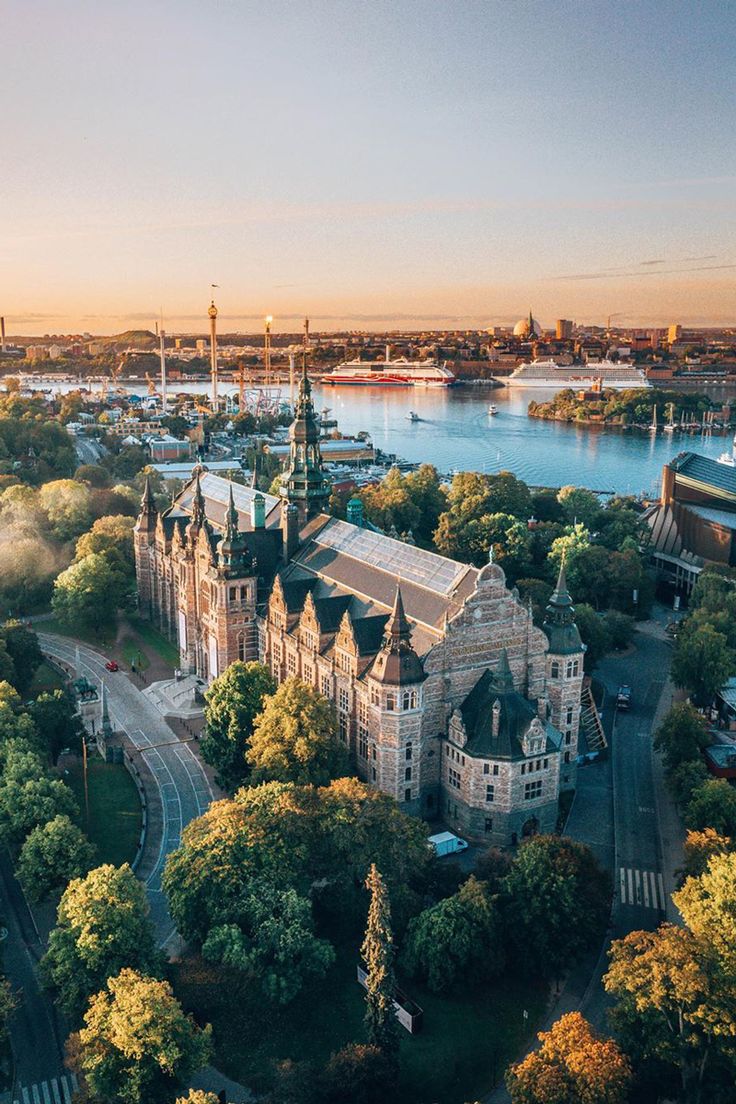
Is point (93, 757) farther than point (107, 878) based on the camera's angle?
Yes

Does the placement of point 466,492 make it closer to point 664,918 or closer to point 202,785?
point 202,785

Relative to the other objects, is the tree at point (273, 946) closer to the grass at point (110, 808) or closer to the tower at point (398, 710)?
the tower at point (398, 710)

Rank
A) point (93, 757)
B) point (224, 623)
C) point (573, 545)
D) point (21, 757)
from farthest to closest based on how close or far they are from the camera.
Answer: point (573, 545) < point (224, 623) < point (93, 757) < point (21, 757)

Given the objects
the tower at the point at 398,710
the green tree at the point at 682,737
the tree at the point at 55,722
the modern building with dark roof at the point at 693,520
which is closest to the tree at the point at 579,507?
the modern building with dark roof at the point at 693,520

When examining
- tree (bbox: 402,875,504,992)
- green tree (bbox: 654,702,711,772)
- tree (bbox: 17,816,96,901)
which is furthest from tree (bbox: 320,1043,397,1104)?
green tree (bbox: 654,702,711,772)

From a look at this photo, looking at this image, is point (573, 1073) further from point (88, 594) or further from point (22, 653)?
point (88, 594)

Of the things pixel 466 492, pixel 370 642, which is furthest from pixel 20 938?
pixel 466 492
